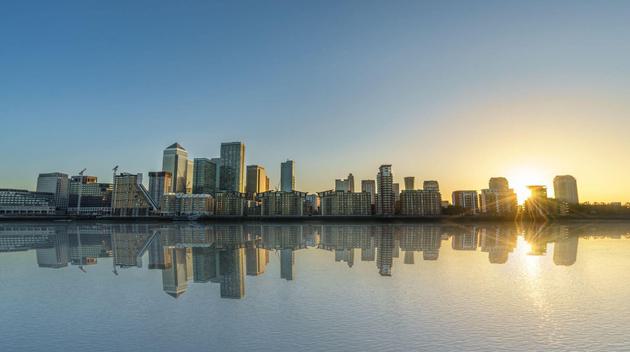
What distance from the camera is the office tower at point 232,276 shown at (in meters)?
15.0

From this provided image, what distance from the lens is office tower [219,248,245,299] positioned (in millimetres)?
15008

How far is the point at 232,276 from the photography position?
1912cm

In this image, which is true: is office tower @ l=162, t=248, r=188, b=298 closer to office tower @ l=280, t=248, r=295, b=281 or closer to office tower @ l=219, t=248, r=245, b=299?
office tower @ l=219, t=248, r=245, b=299

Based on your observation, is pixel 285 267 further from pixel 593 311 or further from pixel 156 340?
pixel 593 311

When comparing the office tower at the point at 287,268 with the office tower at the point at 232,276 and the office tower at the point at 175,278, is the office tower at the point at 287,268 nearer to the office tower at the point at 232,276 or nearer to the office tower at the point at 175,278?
the office tower at the point at 232,276

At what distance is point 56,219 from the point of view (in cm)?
19888

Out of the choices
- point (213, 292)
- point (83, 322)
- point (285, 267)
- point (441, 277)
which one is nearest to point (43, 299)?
point (83, 322)

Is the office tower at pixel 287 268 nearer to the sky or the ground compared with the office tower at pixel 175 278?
nearer to the ground

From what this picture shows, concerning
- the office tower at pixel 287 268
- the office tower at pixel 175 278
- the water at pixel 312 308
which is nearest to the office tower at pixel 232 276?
the water at pixel 312 308

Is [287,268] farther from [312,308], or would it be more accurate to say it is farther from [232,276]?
[312,308]

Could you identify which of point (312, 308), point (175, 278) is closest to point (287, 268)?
point (175, 278)

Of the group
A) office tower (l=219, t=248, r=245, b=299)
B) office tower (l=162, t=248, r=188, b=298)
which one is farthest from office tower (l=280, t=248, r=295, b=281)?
office tower (l=162, t=248, r=188, b=298)

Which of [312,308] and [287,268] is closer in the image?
[312,308]

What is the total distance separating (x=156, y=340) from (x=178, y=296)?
528cm
